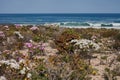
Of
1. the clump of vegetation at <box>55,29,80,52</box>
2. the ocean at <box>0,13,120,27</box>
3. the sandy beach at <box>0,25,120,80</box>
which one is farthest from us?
the ocean at <box>0,13,120,27</box>

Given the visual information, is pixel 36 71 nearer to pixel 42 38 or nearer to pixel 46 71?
pixel 46 71

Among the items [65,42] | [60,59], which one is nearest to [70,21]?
[65,42]

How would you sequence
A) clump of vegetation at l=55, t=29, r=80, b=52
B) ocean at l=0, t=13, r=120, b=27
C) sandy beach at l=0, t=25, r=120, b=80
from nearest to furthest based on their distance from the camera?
sandy beach at l=0, t=25, r=120, b=80
clump of vegetation at l=55, t=29, r=80, b=52
ocean at l=0, t=13, r=120, b=27

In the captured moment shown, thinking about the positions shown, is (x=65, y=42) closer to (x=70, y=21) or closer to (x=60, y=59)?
(x=60, y=59)

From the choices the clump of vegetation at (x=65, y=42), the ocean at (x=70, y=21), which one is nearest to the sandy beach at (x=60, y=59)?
the clump of vegetation at (x=65, y=42)

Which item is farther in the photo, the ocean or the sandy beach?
the ocean

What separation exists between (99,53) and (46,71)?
4030 millimetres

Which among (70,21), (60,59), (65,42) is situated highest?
(65,42)

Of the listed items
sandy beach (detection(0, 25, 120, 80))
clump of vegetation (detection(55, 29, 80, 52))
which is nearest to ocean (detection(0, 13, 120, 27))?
sandy beach (detection(0, 25, 120, 80))

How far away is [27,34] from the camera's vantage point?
13.4m

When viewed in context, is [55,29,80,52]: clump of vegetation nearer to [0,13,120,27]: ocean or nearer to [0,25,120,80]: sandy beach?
[0,25,120,80]: sandy beach

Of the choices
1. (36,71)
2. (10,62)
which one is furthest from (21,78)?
(36,71)

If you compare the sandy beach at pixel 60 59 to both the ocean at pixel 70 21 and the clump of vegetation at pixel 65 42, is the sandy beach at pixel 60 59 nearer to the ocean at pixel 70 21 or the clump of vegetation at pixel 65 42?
the clump of vegetation at pixel 65 42

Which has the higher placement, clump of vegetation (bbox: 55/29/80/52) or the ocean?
clump of vegetation (bbox: 55/29/80/52)
